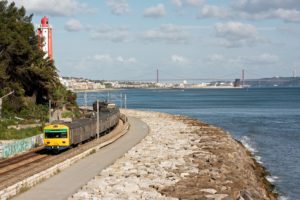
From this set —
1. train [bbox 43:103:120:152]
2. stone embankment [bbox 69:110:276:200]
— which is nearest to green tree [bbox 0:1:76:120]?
train [bbox 43:103:120:152]

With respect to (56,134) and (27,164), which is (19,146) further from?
(27,164)

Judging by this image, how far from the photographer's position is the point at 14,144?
162 feet

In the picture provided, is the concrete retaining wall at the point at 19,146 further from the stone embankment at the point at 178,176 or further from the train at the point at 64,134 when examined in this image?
the stone embankment at the point at 178,176

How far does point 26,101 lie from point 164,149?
4028 centimetres

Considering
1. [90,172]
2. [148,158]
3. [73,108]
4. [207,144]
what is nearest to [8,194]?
[90,172]

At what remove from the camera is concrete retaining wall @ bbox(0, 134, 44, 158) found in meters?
47.0

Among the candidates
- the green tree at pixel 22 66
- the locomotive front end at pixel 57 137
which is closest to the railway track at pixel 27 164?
the locomotive front end at pixel 57 137

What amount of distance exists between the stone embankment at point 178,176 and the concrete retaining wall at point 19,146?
10731 mm

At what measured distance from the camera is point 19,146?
50688 millimetres

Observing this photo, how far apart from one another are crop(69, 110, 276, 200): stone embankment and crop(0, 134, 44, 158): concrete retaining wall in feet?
35.2

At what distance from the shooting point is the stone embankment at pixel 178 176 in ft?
99.2

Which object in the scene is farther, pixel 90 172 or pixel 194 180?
pixel 90 172

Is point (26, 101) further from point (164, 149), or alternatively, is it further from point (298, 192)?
point (298, 192)

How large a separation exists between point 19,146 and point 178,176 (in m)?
20.5
